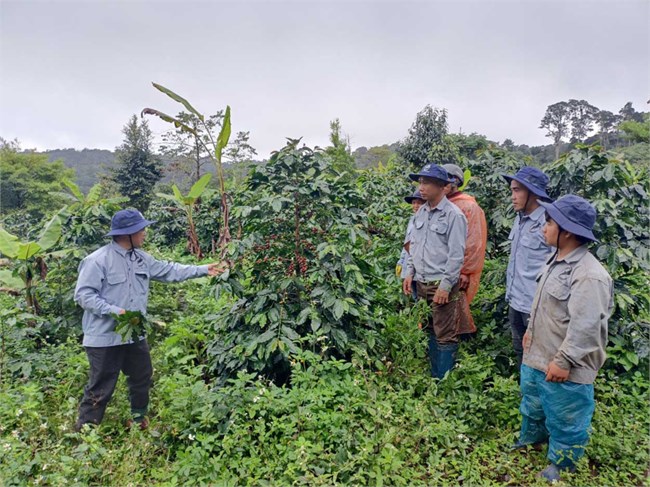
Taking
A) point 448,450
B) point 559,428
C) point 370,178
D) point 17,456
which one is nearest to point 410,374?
point 448,450

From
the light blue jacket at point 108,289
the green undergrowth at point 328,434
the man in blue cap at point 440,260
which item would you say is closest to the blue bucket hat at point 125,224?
the light blue jacket at point 108,289

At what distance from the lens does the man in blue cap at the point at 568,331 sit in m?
2.08

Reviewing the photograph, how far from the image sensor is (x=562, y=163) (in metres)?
3.52

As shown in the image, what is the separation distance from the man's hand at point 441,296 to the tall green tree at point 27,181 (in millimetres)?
23118

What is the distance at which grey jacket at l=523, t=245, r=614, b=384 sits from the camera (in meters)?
2.07

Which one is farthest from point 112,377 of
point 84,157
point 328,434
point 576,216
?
point 84,157

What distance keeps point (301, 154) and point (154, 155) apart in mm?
19942

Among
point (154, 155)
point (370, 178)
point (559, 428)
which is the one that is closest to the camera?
point (559, 428)

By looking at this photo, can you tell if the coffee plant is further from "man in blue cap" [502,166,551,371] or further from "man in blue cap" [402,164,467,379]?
"man in blue cap" [502,166,551,371]

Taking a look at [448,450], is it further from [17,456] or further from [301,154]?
[17,456]

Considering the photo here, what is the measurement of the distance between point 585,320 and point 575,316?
0.05 meters

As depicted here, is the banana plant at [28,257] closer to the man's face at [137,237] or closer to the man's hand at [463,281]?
the man's face at [137,237]

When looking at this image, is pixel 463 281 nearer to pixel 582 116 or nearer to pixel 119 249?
pixel 119 249

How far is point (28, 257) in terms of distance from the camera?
3893 mm
